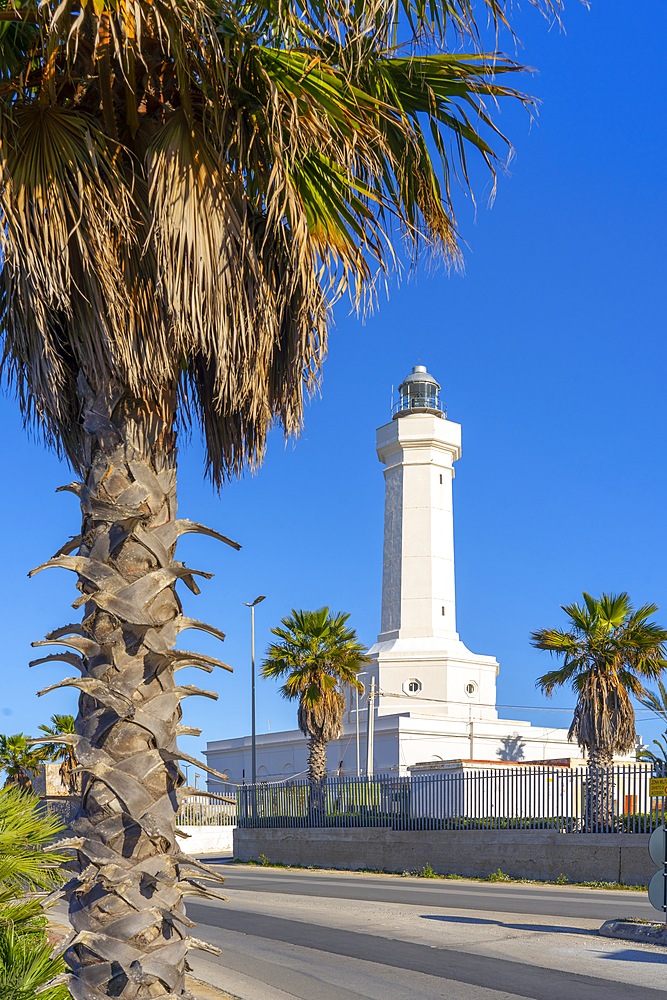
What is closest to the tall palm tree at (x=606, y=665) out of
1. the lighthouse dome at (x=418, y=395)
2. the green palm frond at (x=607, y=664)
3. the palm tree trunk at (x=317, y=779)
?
the green palm frond at (x=607, y=664)

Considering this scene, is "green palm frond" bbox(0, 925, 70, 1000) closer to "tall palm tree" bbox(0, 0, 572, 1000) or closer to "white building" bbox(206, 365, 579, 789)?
"tall palm tree" bbox(0, 0, 572, 1000)

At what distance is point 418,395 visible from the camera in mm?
58062

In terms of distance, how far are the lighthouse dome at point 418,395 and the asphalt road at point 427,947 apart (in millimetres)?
38697

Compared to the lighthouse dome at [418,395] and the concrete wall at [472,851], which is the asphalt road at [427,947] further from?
the lighthouse dome at [418,395]

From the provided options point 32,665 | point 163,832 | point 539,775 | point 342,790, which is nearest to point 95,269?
point 32,665

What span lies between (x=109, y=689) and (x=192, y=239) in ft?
6.85

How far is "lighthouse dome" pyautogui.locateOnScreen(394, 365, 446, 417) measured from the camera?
188 ft

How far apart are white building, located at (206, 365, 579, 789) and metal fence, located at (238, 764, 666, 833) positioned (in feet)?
54.6

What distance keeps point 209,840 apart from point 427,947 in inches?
1291

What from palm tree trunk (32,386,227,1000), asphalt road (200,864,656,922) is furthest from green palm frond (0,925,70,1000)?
asphalt road (200,864,656,922)

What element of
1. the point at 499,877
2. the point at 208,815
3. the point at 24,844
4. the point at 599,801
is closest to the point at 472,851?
the point at 499,877

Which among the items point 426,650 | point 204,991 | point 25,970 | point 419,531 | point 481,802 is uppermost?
point 419,531

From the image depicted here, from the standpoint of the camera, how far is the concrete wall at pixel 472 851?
22.3 m

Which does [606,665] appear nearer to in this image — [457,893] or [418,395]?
[457,893]
